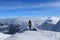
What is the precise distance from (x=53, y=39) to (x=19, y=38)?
11.0 m

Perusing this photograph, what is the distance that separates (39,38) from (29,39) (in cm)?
337

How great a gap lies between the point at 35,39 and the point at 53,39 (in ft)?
18.6

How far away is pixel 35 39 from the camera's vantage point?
4638cm

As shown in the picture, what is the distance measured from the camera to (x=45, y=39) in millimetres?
46375

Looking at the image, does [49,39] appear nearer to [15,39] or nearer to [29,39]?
[29,39]

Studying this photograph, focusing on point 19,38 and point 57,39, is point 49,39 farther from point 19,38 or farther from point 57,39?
point 19,38

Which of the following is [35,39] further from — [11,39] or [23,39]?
[11,39]

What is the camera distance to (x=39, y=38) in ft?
156

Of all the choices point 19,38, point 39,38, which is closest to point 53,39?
point 39,38

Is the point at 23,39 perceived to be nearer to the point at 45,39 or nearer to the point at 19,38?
the point at 19,38

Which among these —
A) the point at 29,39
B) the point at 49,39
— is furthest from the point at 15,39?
the point at 49,39

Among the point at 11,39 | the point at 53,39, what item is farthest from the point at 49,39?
the point at 11,39

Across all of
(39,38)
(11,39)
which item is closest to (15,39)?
(11,39)

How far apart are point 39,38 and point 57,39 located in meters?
5.80
